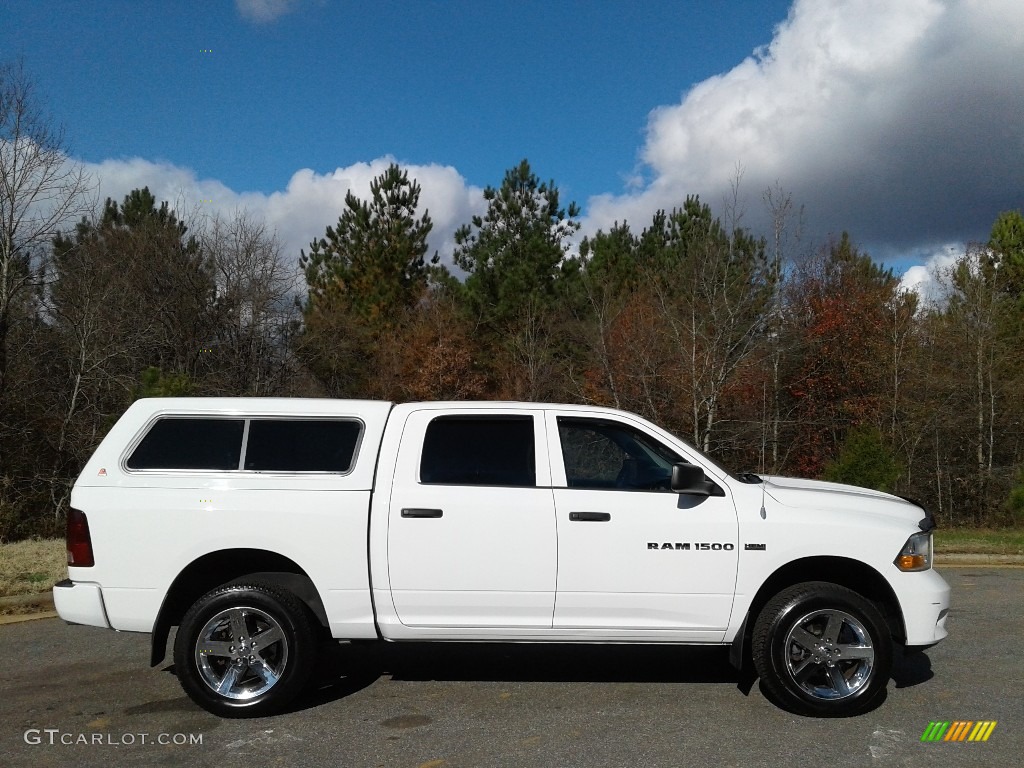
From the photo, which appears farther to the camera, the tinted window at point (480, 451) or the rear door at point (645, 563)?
the tinted window at point (480, 451)

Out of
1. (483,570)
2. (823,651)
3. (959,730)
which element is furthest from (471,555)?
(959,730)

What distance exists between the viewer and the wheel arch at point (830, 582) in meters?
4.96

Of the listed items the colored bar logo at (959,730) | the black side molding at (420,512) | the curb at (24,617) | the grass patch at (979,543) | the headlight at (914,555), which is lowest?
the colored bar logo at (959,730)

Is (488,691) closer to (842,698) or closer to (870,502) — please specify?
(842,698)

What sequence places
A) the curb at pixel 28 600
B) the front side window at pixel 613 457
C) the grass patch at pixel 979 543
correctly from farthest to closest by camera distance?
the grass patch at pixel 979 543 → the curb at pixel 28 600 → the front side window at pixel 613 457

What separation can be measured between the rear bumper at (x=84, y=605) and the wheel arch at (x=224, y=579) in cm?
33

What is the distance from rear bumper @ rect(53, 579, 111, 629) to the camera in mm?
4898

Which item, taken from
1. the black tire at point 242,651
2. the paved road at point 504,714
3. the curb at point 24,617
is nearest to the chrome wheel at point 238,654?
the black tire at point 242,651

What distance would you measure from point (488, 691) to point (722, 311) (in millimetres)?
13702

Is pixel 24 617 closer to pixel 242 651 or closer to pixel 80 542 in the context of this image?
pixel 80 542

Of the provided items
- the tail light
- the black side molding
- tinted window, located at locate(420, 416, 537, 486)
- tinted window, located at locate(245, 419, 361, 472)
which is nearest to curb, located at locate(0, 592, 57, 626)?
the tail light

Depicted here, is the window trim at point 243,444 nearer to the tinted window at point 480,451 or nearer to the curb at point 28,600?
the tinted window at point 480,451

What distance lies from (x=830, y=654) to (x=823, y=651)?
4cm

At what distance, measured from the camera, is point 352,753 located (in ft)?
14.1
